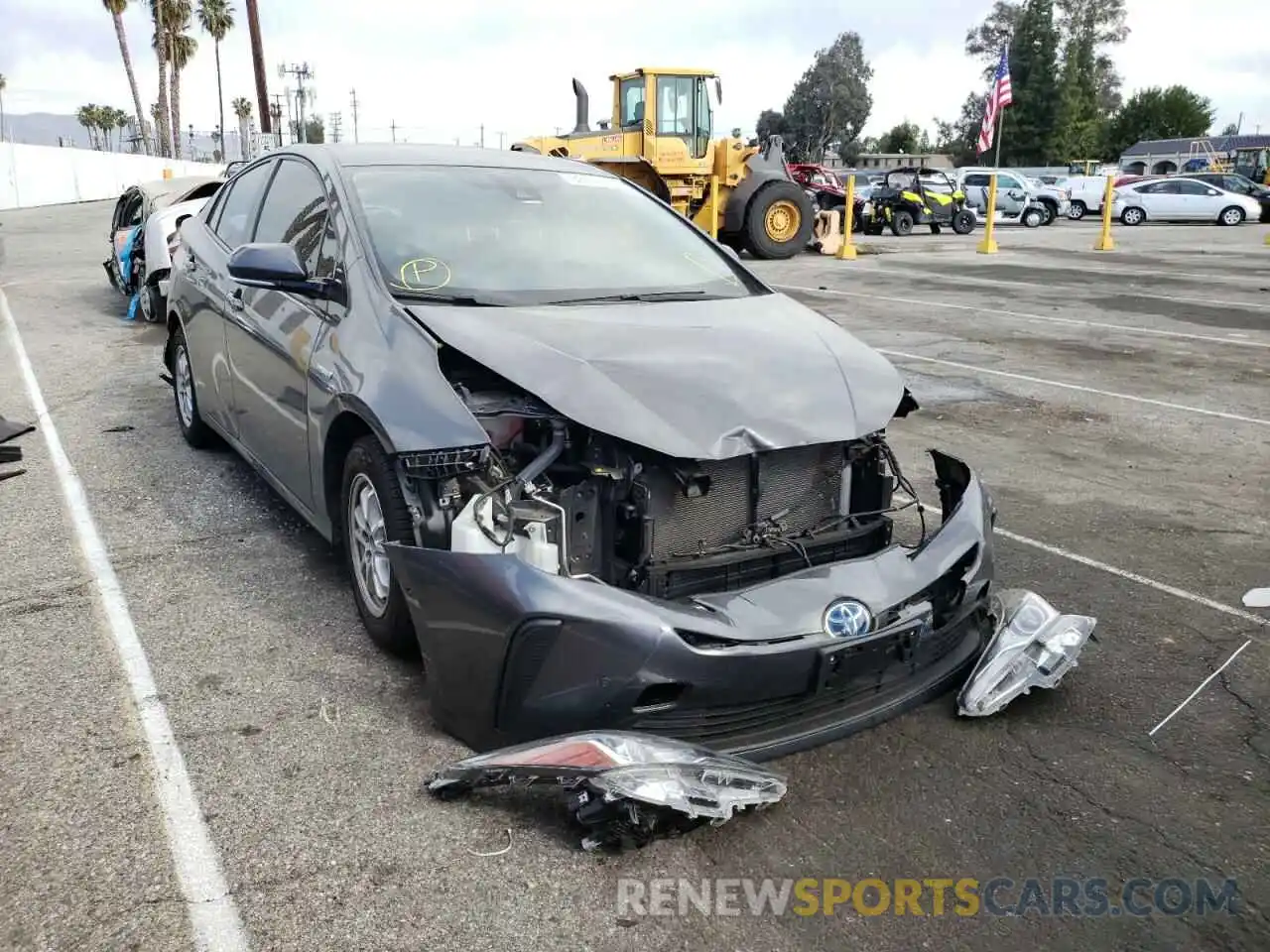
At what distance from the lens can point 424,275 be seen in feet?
12.4

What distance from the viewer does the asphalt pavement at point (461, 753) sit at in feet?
8.06

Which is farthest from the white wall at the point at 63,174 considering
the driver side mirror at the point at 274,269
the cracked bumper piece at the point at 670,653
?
the cracked bumper piece at the point at 670,653

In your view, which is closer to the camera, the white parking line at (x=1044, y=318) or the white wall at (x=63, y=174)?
the white parking line at (x=1044, y=318)

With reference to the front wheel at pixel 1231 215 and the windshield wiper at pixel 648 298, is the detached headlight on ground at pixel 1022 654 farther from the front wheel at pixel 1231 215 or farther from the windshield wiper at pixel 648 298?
the front wheel at pixel 1231 215

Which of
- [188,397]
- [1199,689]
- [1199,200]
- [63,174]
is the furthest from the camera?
[63,174]

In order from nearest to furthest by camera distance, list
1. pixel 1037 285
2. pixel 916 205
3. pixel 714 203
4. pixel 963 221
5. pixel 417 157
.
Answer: pixel 417 157 < pixel 1037 285 < pixel 714 203 < pixel 916 205 < pixel 963 221

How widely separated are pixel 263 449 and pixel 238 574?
549 millimetres

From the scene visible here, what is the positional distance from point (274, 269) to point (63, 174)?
49384 mm

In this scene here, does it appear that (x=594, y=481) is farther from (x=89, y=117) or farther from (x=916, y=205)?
(x=89, y=117)

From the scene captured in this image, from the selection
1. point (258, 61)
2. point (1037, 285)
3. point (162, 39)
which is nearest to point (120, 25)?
point (162, 39)

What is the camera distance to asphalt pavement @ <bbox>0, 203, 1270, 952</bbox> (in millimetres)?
2457

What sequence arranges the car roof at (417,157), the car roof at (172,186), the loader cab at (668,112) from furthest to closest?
the loader cab at (668,112) → the car roof at (172,186) → the car roof at (417,157)

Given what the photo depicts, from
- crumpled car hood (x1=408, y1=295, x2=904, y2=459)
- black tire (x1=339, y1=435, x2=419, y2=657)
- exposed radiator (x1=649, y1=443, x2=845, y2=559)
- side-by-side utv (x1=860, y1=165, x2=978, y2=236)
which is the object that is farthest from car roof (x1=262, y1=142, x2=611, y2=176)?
side-by-side utv (x1=860, y1=165, x2=978, y2=236)

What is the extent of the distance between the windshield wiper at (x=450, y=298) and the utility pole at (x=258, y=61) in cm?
2909
